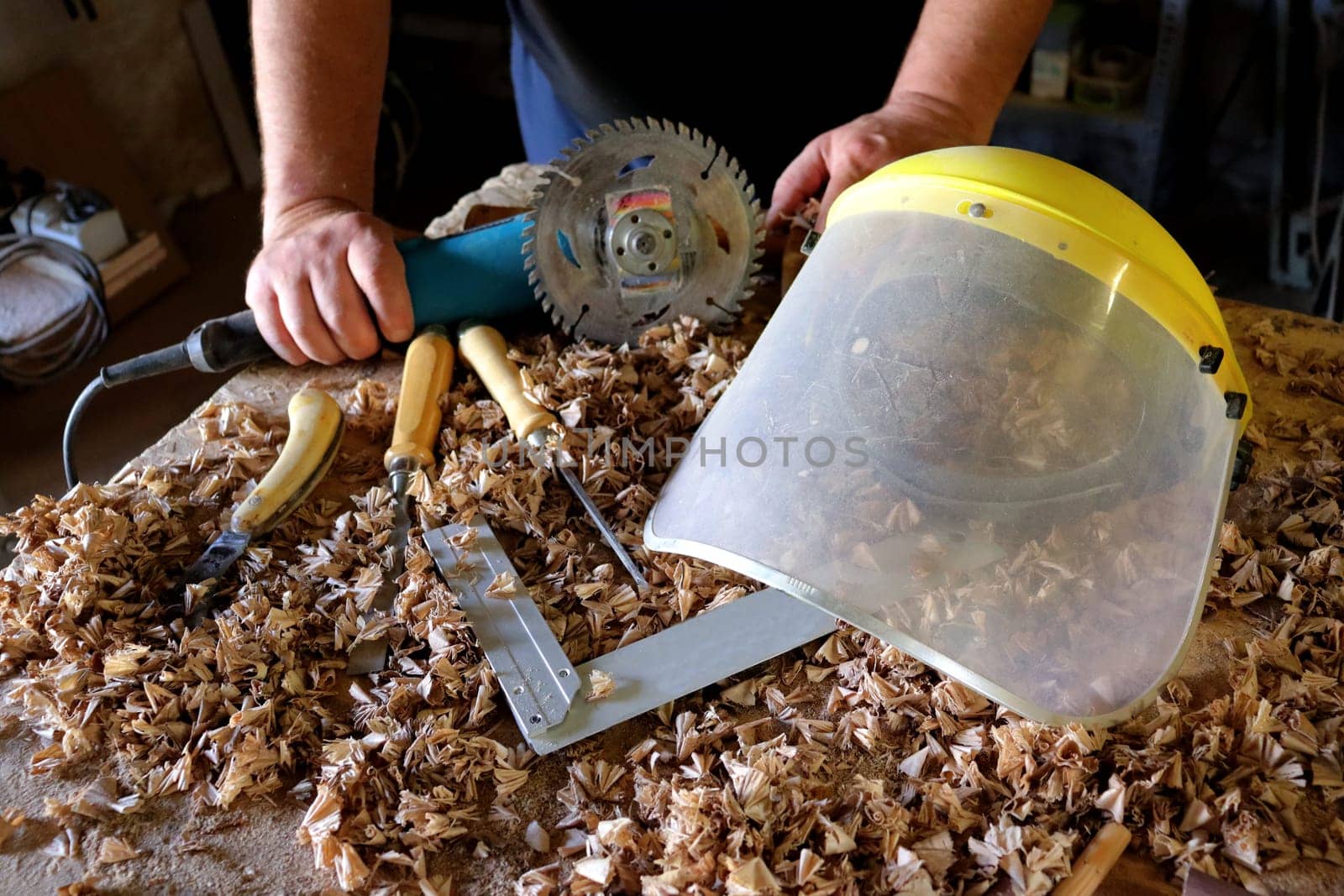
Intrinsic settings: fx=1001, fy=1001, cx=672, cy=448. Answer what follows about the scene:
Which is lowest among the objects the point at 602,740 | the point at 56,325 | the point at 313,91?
the point at 56,325

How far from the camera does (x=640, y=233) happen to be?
3.80 feet

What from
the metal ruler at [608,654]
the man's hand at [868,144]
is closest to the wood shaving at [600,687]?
the metal ruler at [608,654]

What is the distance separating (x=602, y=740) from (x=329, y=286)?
2.12 feet

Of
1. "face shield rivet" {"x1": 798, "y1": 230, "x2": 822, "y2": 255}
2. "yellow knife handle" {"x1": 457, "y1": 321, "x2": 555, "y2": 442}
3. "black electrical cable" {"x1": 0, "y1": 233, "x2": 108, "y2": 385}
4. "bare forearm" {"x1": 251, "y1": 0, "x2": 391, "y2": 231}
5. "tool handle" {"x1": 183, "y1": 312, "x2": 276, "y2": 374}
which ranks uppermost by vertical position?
"bare forearm" {"x1": 251, "y1": 0, "x2": 391, "y2": 231}

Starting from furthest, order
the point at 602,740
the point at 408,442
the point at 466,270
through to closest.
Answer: the point at 466,270 → the point at 408,442 → the point at 602,740

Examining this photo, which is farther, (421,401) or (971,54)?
(971,54)

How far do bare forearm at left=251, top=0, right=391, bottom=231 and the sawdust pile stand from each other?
433mm

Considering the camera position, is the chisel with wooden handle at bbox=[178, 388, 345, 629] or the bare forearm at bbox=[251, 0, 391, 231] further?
the bare forearm at bbox=[251, 0, 391, 231]

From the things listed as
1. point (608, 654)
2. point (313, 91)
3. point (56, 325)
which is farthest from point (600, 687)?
point (56, 325)

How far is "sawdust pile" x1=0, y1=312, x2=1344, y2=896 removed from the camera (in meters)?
0.79

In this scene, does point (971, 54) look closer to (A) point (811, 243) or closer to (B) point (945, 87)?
(B) point (945, 87)

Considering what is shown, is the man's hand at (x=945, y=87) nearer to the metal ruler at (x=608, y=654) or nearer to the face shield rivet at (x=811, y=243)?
the face shield rivet at (x=811, y=243)

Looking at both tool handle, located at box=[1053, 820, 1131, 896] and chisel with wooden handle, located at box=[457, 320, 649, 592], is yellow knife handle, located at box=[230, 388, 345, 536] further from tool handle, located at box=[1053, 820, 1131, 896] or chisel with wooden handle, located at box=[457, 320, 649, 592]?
tool handle, located at box=[1053, 820, 1131, 896]

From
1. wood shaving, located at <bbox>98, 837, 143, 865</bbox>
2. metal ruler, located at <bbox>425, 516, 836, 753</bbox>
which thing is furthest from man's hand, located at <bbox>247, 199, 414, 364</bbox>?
wood shaving, located at <bbox>98, 837, 143, 865</bbox>
